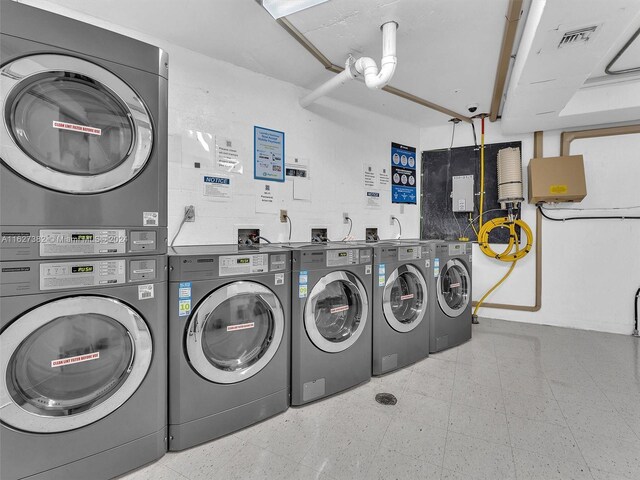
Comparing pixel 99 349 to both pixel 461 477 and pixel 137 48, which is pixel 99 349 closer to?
pixel 137 48

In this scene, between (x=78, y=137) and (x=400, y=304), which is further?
(x=400, y=304)

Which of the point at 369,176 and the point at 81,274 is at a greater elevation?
the point at 369,176

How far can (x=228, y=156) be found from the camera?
239cm

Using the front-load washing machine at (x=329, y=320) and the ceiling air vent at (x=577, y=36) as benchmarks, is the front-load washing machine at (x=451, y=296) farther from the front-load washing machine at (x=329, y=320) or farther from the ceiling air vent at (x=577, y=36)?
the ceiling air vent at (x=577, y=36)

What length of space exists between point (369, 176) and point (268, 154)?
1.35 meters

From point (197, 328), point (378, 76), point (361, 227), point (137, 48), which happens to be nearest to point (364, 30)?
point (378, 76)

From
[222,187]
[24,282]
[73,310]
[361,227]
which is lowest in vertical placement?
[73,310]

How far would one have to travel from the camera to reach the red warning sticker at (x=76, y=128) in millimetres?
1228

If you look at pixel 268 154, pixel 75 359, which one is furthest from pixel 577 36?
pixel 75 359

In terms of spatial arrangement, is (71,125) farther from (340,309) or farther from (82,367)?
(340,309)

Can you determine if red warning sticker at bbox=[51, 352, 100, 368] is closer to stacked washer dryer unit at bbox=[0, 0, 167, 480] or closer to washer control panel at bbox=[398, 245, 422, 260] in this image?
stacked washer dryer unit at bbox=[0, 0, 167, 480]

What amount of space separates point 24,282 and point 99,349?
405 mm

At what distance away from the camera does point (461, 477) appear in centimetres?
135

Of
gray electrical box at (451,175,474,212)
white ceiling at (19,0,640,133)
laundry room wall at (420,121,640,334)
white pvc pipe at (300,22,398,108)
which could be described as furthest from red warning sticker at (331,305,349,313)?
laundry room wall at (420,121,640,334)
